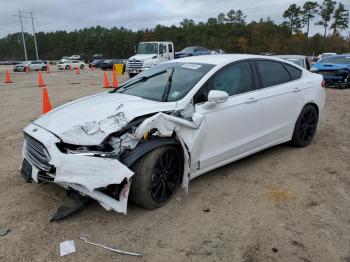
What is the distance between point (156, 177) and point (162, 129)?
1.69ft

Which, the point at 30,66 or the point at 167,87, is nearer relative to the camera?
the point at 167,87

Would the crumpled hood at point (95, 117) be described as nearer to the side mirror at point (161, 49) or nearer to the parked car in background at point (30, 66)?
the side mirror at point (161, 49)

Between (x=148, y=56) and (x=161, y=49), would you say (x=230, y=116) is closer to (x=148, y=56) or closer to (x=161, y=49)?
(x=148, y=56)

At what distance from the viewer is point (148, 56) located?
24875mm

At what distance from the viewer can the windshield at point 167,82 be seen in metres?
4.51

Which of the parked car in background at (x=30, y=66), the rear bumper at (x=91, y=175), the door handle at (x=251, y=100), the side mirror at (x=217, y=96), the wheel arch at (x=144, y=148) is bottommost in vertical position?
the parked car in background at (x=30, y=66)

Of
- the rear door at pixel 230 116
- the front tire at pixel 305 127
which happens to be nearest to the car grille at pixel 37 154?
the rear door at pixel 230 116

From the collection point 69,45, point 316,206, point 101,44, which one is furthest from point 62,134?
point 69,45

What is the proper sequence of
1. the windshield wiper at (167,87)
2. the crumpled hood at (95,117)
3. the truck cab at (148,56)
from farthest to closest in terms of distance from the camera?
the truck cab at (148,56) < the windshield wiper at (167,87) < the crumpled hood at (95,117)

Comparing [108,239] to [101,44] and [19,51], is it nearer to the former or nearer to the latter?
[101,44]

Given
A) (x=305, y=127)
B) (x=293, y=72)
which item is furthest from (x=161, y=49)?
(x=305, y=127)

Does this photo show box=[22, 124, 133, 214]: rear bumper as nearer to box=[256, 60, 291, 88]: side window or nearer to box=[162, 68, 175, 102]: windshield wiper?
box=[162, 68, 175, 102]: windshield wiper

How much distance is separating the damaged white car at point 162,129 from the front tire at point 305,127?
23cm

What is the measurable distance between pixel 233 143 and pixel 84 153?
200 centimetres
